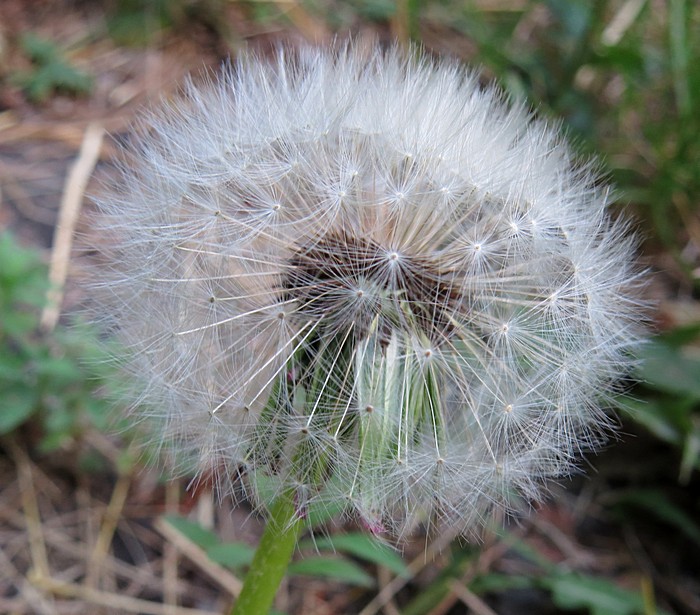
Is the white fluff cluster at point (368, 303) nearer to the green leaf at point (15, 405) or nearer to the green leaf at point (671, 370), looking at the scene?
the green leaf at point (15, 405)

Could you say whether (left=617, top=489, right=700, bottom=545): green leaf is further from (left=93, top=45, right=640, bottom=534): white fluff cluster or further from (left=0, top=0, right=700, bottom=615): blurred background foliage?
(left=93, top=45, right=640, bottom=534): white fluff cluster

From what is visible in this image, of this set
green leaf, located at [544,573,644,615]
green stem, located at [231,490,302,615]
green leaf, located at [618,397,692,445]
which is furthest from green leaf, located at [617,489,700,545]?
green stem, located at [231,490,302,615]

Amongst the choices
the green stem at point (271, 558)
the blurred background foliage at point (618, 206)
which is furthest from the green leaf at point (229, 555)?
the green stem at point (271, 558)

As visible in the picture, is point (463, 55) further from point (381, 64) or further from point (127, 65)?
point (381, 64)

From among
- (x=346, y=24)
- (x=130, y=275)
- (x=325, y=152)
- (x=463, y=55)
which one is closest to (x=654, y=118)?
(x=463, y=55)

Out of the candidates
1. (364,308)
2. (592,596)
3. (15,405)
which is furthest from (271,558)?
(592,596)

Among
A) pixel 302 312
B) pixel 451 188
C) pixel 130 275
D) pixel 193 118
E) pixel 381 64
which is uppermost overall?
pixel 381 64
